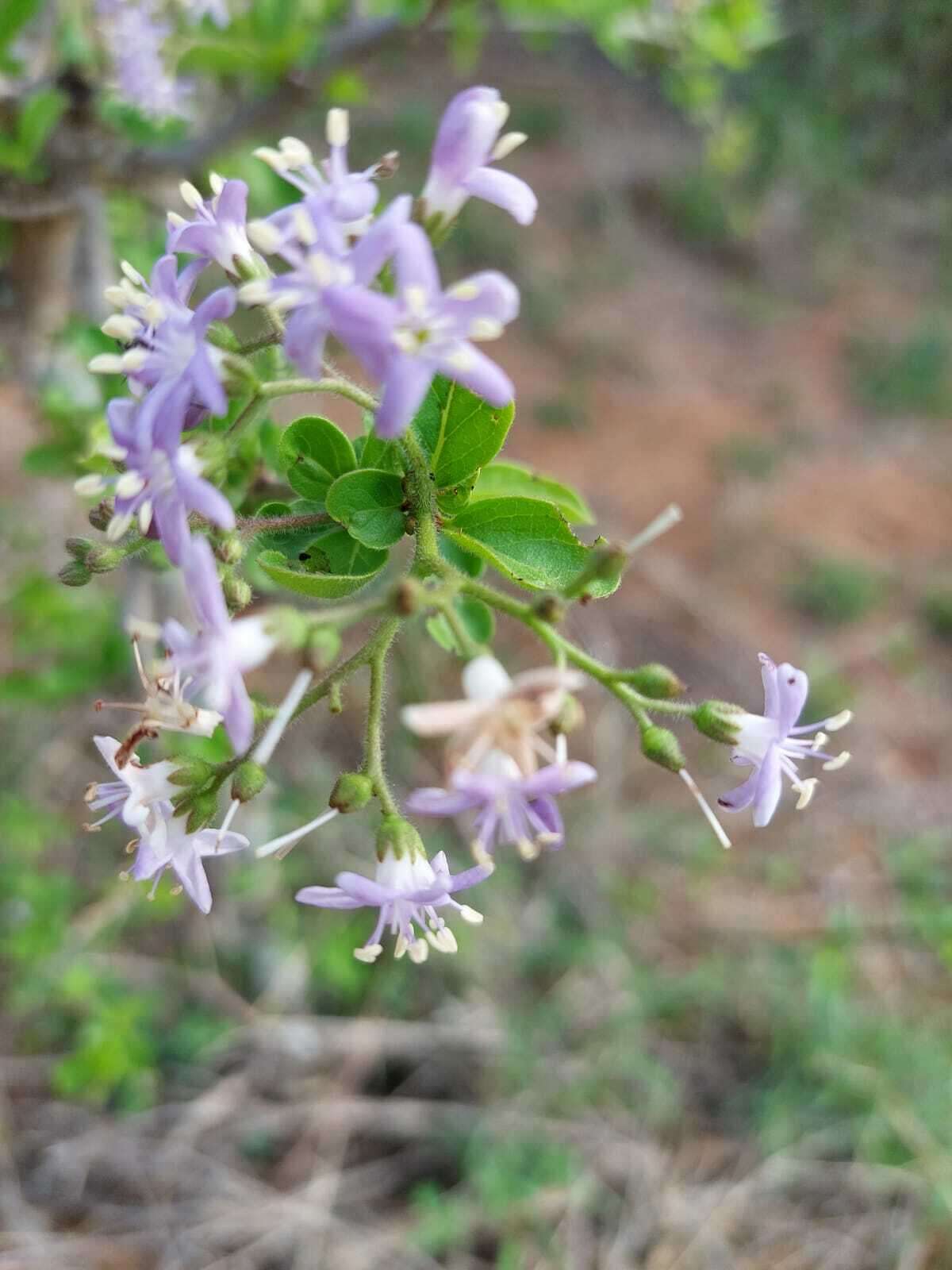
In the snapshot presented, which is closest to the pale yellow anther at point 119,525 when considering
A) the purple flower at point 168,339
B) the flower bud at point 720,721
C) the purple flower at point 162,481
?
the purple flower at point 162,481

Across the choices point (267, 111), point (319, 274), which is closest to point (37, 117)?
point (267, 111)

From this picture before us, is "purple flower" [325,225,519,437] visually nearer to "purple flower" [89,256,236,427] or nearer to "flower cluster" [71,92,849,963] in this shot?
"flower cluster" [71,92,849,963]

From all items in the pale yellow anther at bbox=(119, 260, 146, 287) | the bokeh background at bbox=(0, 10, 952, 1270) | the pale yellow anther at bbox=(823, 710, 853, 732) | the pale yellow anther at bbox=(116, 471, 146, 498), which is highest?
the pale yellow anther at bbox=(119, 260, 146, 287)

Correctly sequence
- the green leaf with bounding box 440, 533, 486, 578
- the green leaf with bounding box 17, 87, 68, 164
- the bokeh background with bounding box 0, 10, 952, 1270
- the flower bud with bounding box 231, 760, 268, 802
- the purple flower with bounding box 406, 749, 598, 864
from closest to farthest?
the purple flower with bounding box 406, 749, 598, 864 < the flower bud with bounding box 231, 760, 268, 802 < the green leaf with bounding box 440, 533, 486, 578 < the green leaf with bounding box 17, 87, 68, 164 < the bokeh background with bounding box 0, 10, 952, 1270

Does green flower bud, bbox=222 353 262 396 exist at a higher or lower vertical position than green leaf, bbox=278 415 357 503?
higher

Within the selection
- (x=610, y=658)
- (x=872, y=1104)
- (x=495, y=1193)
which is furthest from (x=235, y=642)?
(x=610, y=658)

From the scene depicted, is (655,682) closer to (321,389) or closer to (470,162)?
(321,389)

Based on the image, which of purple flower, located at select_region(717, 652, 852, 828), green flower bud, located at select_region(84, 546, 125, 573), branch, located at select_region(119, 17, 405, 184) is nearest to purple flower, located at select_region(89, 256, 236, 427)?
green flower bud, located at select_region(84, 546, 125, 573)

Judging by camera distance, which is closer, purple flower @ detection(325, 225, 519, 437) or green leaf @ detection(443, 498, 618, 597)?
purple flower @ detection(325, 225, 519, 437)
